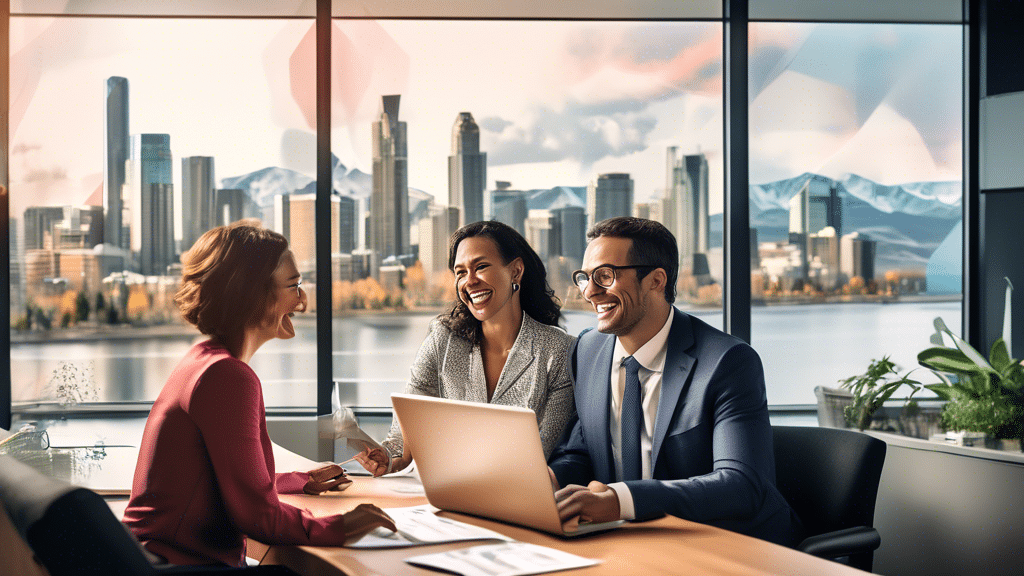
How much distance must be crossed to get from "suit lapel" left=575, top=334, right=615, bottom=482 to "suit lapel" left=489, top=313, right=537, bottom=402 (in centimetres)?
29

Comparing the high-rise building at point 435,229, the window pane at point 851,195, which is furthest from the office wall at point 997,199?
the high-rise building at point 435,229

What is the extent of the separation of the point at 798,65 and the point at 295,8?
2.61 m

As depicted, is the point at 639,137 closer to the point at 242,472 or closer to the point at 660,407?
the point at 660,407

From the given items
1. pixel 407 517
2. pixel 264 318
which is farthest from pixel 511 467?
pixel 264 318

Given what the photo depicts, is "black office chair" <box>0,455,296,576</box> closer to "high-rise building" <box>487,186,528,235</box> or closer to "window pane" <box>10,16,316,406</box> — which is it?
"window pane" <box>10,16,316,406</box>

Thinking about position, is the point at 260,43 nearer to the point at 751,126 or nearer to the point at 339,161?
the point at 339,161

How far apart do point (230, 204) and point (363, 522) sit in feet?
9.63

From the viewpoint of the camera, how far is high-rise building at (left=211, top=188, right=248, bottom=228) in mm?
4230

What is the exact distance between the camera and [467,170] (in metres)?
4.34

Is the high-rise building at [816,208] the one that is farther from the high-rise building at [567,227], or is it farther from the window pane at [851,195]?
the high-rise building at [567,227]

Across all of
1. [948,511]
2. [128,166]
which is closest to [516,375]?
[948,511]

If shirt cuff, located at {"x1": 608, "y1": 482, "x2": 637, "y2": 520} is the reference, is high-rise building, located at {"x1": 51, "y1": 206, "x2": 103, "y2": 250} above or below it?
above

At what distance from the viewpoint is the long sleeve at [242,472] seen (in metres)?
1.65

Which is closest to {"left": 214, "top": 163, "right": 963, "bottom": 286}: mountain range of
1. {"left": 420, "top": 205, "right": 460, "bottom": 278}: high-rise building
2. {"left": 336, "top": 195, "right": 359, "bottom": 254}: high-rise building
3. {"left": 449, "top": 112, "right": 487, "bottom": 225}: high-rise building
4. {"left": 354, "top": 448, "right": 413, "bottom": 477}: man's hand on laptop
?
{"left": 449, "top": 112, "right": 487, "bottom": 225}: high-rise building
